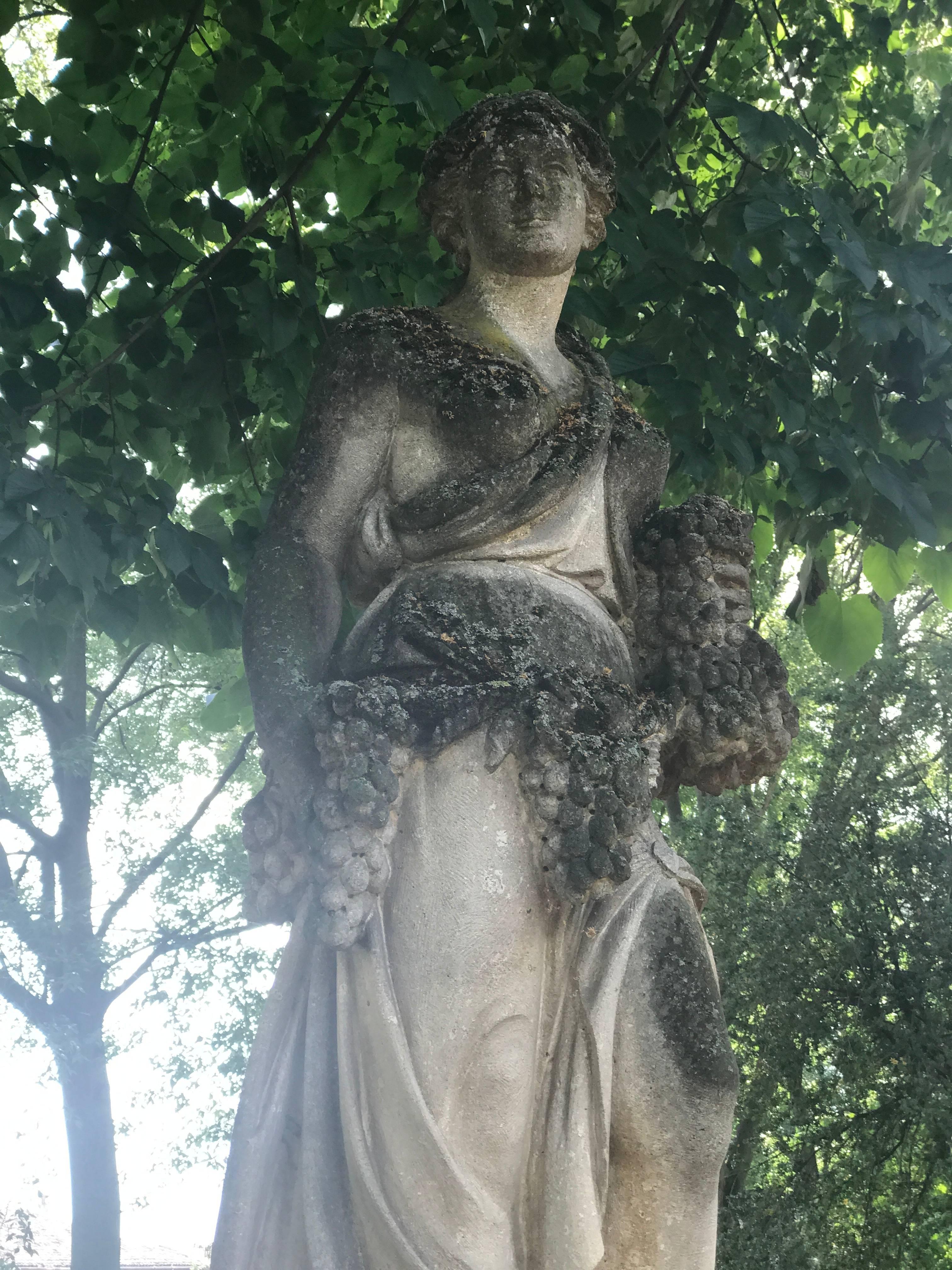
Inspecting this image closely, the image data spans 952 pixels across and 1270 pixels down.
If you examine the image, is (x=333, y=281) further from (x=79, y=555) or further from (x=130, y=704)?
(x=130, y=704)

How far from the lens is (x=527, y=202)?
3422 millimetres

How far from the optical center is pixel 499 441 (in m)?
3.22

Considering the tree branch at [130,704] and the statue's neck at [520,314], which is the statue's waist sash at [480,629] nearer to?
the statue's neck at [520,314]

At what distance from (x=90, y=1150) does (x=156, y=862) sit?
354 cm

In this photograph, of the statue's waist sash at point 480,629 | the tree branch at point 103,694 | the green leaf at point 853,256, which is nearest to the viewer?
the statue's waist sash at point 480,629

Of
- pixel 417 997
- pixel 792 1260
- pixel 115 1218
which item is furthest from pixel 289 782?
pixel 115 1218

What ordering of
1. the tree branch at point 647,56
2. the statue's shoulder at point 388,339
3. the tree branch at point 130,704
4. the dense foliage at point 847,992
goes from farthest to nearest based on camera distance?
the tree branch at point 130,704
the dense foliage at point 847,992
the tree branch at point 647,56
the statue's shoulder at point 388,339

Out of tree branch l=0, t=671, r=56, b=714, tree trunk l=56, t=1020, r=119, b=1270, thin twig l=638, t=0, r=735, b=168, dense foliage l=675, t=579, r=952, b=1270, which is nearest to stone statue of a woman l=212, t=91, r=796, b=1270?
thin twig l=638, t=0, r=735, b=168

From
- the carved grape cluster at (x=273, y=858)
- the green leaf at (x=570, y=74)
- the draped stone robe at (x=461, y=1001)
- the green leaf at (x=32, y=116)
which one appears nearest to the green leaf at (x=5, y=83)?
the green leaf at (x=32, y=116)

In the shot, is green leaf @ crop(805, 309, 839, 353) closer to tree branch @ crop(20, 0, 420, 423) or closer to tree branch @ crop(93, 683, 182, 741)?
tree branch @ crop(20, 0, 420, 423)

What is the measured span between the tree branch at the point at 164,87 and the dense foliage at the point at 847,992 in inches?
304

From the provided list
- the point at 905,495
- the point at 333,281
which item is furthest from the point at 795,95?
the point at 905,495

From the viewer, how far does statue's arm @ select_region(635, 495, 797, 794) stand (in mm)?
3152

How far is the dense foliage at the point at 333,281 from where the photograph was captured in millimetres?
4672
